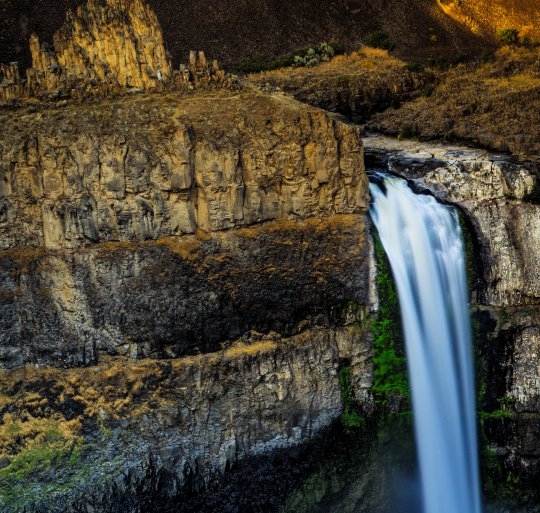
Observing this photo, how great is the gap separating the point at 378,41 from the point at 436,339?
20346 mm

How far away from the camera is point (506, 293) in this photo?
23109 millimetres

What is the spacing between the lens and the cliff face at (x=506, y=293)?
74.9ft

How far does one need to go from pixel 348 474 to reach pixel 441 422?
2597mm

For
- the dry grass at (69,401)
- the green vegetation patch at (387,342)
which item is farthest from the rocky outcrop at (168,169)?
the dry grass at (69,401)

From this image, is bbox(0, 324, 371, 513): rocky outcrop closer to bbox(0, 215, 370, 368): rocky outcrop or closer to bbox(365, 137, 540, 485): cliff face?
bbox(0, 215, 370, 368): rocky outcrop

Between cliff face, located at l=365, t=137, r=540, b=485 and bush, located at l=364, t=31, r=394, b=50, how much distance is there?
1690cm

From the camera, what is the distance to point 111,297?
20656mm

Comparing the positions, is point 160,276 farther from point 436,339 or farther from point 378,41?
point 378,41

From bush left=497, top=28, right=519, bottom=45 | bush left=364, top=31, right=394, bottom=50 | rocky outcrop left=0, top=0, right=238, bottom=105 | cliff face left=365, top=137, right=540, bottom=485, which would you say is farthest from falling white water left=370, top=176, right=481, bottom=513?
bush left=497, top=28, right=519, bottom=45

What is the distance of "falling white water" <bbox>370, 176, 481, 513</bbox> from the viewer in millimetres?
22297

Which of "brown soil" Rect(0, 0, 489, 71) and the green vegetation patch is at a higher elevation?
"brown soil" Rect(0, 0, 489, 71)

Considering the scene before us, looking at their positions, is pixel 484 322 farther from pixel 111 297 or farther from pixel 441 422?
pixel 111 297

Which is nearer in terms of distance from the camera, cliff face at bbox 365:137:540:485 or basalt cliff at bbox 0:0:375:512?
basalt cliff at bbox 0:0:375:512

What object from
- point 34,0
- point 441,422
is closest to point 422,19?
point 34,0
